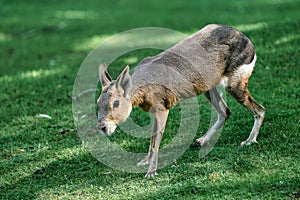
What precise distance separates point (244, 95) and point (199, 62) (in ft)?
2.01

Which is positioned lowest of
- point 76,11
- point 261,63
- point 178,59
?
point 76,11

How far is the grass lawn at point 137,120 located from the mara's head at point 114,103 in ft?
2.07

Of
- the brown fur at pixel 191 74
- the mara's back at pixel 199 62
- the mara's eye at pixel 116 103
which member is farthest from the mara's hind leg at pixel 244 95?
the mara's eye at pixel 116 103

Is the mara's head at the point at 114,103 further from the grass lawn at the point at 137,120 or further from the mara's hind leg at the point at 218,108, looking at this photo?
the mara's hind leg at the point at 218,108

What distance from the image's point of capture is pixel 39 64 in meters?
10.8

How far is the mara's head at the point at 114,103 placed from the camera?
17.6 feet

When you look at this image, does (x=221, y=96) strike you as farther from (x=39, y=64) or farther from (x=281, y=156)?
(x=39, y=64)

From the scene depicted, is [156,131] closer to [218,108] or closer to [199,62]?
[199,62]

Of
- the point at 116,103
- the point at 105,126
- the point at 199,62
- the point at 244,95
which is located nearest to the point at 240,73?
the point at 244,95

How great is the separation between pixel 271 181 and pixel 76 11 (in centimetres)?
1122

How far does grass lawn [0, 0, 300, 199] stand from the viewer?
542 cm

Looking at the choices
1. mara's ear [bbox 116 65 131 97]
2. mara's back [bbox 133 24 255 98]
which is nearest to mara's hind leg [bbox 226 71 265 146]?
mara's back [bbox 133 24 255 98]

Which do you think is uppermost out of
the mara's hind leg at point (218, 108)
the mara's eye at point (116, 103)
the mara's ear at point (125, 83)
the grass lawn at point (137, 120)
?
the mara's ear at point (125, 83)

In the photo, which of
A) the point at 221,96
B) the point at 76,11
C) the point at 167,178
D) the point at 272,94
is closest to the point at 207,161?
the point at 167,178
